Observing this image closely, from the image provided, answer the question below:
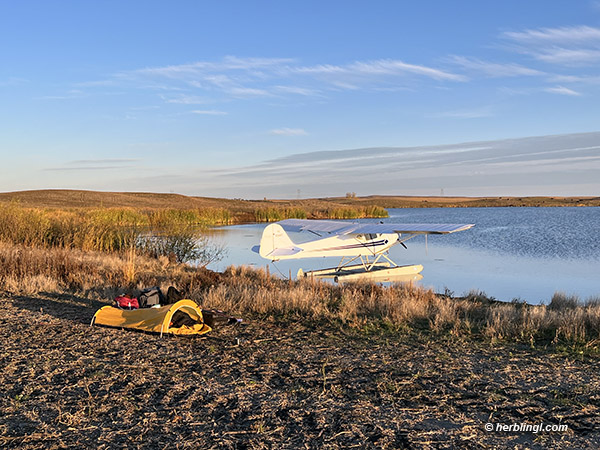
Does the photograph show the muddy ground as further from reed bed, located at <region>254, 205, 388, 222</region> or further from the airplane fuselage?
reed bed, located at <region>254, 205, 388, 222</region>

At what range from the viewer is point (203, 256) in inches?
712

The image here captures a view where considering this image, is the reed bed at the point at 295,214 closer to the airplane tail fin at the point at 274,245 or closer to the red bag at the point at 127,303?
the airplane tail fin at the point at 274,245

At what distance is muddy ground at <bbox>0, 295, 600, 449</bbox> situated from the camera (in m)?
3.47

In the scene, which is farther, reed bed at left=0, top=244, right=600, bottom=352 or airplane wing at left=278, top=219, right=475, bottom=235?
airplane wing at left=278, top=219, right=475, bottom=235

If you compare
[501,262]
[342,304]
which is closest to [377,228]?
[501,262]

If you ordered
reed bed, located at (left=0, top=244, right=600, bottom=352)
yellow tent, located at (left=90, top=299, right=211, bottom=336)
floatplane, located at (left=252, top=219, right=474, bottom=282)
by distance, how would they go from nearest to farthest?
1. yellow tent, located at (left=90, top=299, right=211, bottom=336)
2. reed bed, located at (left=0, top=244, right=600, bottom=352)
3. floatplane, located at (left=252, top=219, right=474, bottom=282)

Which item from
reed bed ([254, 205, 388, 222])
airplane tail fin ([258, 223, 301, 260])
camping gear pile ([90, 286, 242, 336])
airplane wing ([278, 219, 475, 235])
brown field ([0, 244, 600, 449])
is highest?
reed bed ([254, 205, 388, 222])

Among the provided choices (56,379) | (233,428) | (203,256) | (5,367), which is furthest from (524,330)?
(203,256)

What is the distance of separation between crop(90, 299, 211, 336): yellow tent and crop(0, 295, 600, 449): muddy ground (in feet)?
0.45

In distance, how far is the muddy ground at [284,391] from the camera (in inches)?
137

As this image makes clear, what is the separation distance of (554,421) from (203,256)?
50.3ft

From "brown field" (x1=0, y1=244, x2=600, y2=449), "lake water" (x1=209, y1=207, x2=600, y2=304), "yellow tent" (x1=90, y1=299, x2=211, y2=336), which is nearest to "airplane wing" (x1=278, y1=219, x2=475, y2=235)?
"lake water" (x1=209, y1=207, x2=600, y2=304)

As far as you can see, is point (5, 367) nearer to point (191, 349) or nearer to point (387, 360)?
point (191, 349)

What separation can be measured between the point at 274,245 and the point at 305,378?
12.2m
